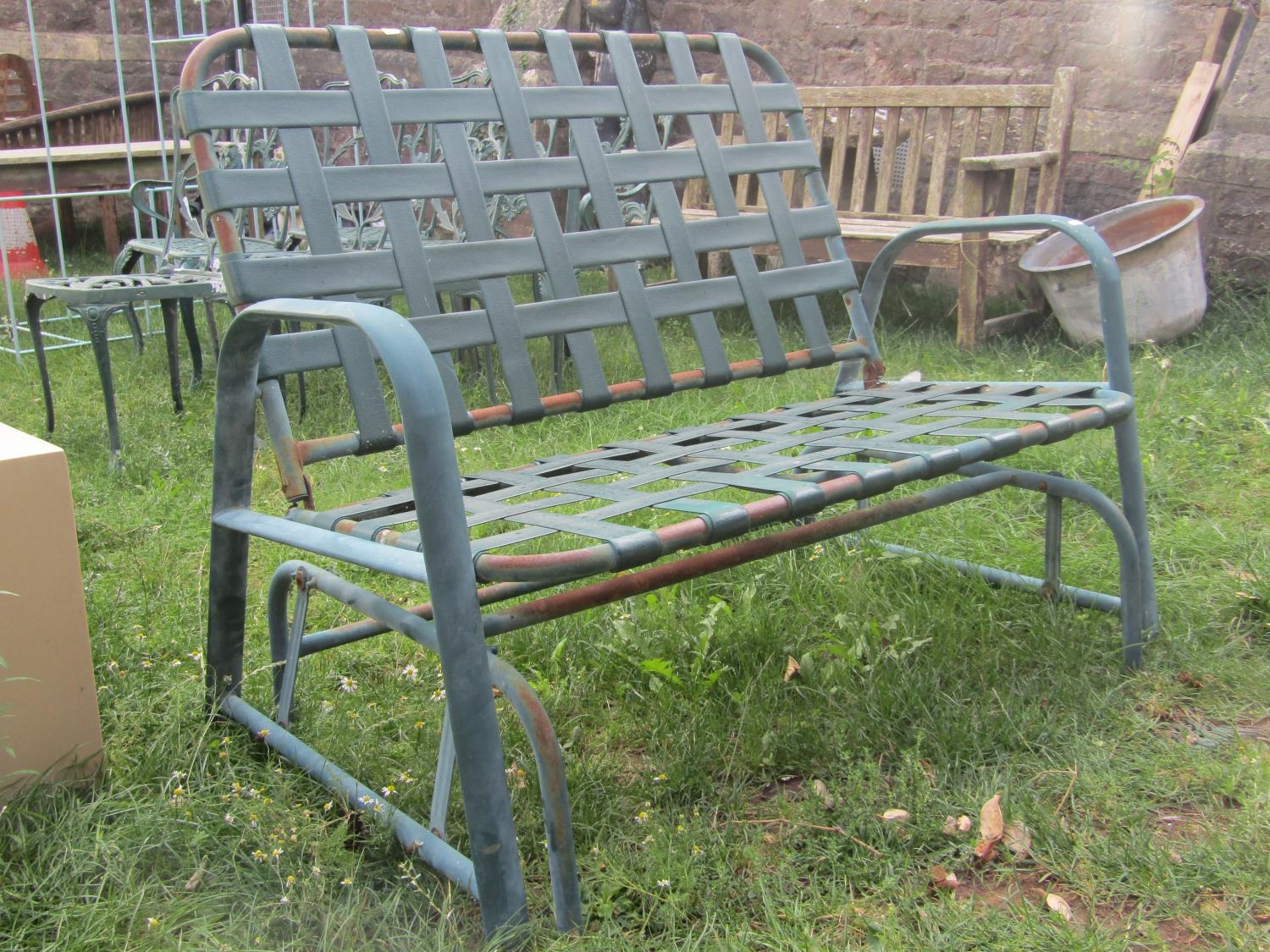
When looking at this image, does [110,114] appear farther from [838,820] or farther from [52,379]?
[838,820]

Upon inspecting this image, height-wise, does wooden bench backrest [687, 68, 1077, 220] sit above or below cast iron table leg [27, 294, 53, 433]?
above

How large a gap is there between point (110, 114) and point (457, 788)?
23.5ft

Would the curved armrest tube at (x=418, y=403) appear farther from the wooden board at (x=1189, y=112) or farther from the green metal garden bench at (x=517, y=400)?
the wooden board at (x=1189, y=112)

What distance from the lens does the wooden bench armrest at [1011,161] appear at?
13.8 feet

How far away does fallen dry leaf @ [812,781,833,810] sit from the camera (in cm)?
162

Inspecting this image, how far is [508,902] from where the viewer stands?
1234mm

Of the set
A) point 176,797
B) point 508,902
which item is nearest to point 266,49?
point 176,797

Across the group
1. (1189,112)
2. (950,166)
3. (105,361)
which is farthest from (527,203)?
(950,166)

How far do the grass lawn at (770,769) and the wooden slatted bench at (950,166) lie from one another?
72.1 inches

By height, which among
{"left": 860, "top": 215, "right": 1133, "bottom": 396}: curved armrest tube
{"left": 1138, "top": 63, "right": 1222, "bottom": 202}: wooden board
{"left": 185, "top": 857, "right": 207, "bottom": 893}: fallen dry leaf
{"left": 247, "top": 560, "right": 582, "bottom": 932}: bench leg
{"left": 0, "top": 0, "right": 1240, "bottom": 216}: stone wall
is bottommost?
{"left": 185, "top": 857, "right": 207, "bottom": 893}: fallen dry leaf

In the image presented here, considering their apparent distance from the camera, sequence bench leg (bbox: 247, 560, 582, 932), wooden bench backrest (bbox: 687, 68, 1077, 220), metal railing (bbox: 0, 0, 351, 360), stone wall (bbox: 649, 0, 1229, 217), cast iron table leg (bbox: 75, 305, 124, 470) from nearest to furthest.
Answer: bench leg (bbox: 247, 560, 582, 932) < cast iron table leg (bbox: 75, 305, 124, 470) < wooden bench backrest (bbox: 687, 68, 1077, 220) < stone wall (bbox: 649, 0, 1229, 217) < metal railing (bbox: 0, 0, 351, 360)

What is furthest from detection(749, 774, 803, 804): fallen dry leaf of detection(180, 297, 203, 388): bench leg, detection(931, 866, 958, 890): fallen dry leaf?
detection(180, 297, 203, 388): bench leg

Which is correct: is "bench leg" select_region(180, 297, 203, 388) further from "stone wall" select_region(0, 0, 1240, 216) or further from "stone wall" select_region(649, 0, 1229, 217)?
"stone wall" select_region(649, 0, 1229, 217)

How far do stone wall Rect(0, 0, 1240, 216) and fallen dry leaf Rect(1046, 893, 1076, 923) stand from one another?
4475mm
